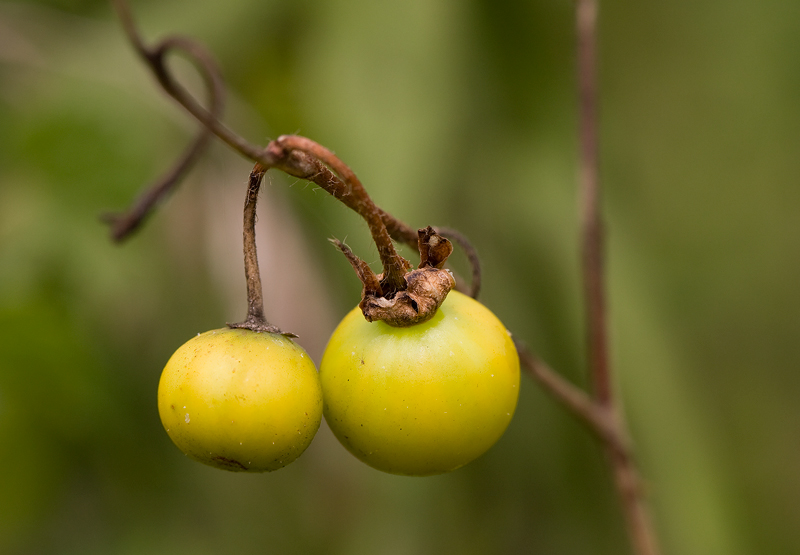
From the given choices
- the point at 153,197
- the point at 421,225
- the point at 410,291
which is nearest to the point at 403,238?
the point at 410,291

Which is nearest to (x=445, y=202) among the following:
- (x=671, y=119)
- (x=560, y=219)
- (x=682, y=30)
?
(x=560, y=219)

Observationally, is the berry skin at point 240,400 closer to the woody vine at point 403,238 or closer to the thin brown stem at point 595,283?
the woody vine at point 403,238

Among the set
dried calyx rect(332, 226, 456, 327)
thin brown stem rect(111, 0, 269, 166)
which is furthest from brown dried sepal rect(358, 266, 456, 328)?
thin brown stem rect(111, 0, 269, 166)

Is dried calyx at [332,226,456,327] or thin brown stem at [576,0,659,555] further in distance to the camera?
thin brown stem at [576,0,659,555]

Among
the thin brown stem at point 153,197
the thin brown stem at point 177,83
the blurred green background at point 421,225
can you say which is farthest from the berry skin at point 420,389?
the blurred green background at point 421,225

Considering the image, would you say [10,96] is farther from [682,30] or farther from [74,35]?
[682,30]

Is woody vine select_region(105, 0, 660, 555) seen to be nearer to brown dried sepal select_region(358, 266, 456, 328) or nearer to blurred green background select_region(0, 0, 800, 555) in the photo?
brown dried sepal select_region(358, 266, 456, 328)

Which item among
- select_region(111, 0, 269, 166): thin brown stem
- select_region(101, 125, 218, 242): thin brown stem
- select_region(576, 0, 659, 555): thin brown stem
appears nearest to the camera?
select_region(111, 0, 269, 166): thin brown stem
